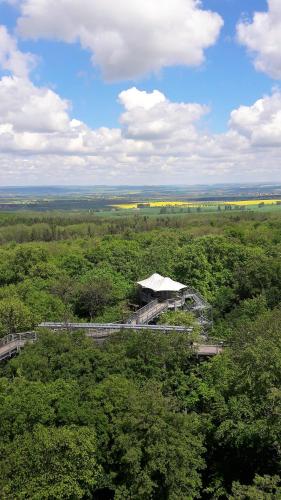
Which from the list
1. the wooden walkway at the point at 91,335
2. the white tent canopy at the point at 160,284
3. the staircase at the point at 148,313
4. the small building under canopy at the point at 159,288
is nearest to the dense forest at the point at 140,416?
the wooden walkway at the point at 91,335

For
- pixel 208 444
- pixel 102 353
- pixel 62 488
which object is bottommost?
pixel 208 444

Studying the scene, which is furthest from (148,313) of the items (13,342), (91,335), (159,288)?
(13,342)

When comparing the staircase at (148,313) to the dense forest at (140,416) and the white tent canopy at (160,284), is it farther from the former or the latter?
the dense forest at (140,416)

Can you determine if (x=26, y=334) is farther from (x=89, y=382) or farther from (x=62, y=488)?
(x=62, y=488)

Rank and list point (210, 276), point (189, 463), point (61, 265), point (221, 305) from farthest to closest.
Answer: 1. point (61, 265)
2. point (210, 276)
3. point (221, 305)
4. point (189, 463)

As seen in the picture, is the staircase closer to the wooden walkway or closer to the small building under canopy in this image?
the small building under canopy

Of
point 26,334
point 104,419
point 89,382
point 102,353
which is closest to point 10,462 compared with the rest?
point 104,419

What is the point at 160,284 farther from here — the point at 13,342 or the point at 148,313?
the point at 13,342

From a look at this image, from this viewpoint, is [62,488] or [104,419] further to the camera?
[104,419]
